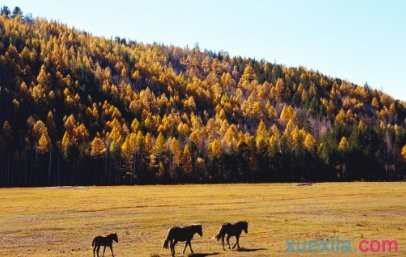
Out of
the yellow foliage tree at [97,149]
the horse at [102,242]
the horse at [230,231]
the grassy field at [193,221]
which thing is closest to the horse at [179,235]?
the grassy field at [193,221]

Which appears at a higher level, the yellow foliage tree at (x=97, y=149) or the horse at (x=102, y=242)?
the yellow foliage tree at (x=97, y=149)

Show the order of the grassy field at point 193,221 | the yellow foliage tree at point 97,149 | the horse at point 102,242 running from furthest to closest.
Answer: the yellow foliage tree at point 97,149, the grassy field at point 193,221, the horse at point 102,242

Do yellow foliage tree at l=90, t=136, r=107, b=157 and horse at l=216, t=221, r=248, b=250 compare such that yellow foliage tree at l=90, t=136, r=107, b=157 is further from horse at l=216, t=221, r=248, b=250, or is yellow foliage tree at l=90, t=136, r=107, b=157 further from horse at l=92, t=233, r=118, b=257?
horse at l=92, t=233, r=118, b=257

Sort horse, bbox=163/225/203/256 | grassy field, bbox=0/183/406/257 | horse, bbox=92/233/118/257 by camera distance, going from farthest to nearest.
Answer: grassy field, bbox=0/183/406/257, horse, bbox=163/225/203/256, horse, bbox=92/233/118/257

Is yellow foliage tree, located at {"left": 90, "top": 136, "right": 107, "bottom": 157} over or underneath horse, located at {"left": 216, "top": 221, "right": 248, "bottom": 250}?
over

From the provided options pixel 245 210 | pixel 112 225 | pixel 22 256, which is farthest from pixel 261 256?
pixel 245 210

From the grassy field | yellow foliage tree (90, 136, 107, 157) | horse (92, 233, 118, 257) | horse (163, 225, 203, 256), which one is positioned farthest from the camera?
yellow foliage tree (90, 136, 107, 157)

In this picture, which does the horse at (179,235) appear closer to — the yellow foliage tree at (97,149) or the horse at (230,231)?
the horse at (230,231)

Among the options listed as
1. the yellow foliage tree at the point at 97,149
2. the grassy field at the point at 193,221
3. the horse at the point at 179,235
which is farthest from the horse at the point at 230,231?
the yellow foliage tree at the point at 97,149

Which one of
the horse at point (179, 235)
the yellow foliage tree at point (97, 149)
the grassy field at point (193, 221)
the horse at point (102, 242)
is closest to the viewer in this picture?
the horse at point (102, 242)

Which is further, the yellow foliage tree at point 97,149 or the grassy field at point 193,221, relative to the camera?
the yellow foliage tree at point 97,149

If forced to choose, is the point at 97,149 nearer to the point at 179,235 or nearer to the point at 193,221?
the point at 193,221

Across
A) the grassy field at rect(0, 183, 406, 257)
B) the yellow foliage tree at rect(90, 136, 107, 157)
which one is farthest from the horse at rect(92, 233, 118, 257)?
the yellow foliage tree at rect(90, 136, 107, 157)

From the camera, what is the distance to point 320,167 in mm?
189000
